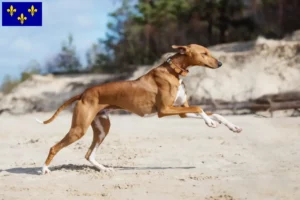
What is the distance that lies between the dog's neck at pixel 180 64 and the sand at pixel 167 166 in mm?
1518

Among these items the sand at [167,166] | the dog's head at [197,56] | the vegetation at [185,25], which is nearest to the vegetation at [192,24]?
the vegetation at [185,25]

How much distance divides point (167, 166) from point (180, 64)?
5.55 feet

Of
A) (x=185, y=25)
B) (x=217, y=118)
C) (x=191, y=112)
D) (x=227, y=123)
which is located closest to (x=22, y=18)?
(x=191, y=112)

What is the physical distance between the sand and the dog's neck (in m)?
1.52

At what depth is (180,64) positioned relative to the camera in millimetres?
9656

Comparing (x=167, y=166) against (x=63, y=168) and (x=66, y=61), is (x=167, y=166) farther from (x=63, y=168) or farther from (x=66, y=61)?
(x=66, y=61)

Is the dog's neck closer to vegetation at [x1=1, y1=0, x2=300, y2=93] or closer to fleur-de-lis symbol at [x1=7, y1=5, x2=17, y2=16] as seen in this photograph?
fleur-de-lis symbol at [x1=7, y1=5, x2=17, y2=16]

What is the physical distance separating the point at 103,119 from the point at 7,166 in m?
2.19

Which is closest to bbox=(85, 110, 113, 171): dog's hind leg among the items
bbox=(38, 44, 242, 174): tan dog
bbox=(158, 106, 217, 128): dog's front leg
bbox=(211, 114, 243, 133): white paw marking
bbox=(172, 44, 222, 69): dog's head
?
bbox=(38, 44, 242, 174): tan dog

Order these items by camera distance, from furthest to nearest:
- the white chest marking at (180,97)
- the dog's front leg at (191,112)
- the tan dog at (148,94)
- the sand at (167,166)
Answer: the white chest marking at (180,97)
the tan dog at (148,94)
the dog's front leg at (191,112)
the sand at (167,166)

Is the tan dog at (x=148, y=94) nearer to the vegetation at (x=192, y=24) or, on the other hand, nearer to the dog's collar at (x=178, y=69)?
the dog's collar at (x=178, y=69)

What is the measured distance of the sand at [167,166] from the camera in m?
8.00

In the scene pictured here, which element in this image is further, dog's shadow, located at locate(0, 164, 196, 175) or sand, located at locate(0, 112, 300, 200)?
dog's shadow, located at locate(0, 164, 196, 175)

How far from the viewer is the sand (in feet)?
26.2
